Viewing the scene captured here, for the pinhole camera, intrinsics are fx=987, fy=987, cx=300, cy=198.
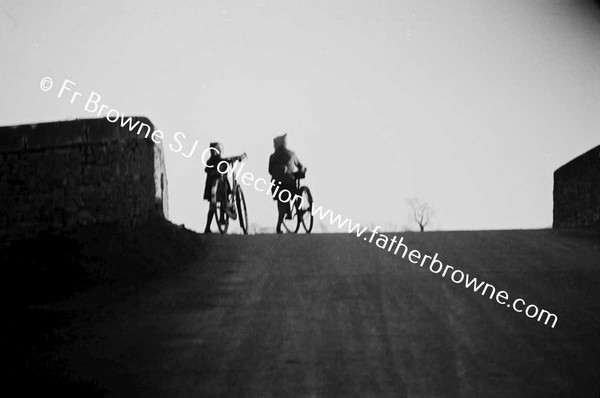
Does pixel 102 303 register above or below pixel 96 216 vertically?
below

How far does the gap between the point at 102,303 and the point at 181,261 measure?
5.61ft

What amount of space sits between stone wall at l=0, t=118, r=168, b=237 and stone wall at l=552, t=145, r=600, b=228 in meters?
6.61

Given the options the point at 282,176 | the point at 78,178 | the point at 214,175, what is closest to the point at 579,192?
the point at 282,176

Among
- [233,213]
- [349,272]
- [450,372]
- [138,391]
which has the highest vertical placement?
[233,213]

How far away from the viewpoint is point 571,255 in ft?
35.7

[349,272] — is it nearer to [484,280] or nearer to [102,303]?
[484,280]

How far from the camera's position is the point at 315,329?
25.8 feet

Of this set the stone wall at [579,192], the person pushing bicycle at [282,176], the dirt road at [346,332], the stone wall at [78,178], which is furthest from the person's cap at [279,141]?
the dirt road at [346,332]

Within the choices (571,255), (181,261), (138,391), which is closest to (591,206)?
(571,255)

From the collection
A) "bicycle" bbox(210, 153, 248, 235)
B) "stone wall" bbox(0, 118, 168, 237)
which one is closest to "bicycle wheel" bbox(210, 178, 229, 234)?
"bicycle" bbox(210, 153, 248, 235)

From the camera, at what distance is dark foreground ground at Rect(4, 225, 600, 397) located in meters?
6.75

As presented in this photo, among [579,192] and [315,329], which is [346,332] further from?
[579,192]

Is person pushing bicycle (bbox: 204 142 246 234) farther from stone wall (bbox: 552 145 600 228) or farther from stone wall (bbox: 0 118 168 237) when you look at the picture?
stone wall (bbox: 552 145 600 228)

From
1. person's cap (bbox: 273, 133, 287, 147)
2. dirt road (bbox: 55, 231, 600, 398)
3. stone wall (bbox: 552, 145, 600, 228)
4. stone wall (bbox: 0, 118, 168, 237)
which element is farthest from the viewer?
A: person's cap (bbox: 273, 133, 287, 147)
